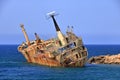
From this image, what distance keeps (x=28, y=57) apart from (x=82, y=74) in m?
23.9

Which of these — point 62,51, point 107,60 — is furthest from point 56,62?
point 107,60

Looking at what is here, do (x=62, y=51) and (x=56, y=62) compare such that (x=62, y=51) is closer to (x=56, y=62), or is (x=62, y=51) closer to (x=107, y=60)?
(x=56, y=62)

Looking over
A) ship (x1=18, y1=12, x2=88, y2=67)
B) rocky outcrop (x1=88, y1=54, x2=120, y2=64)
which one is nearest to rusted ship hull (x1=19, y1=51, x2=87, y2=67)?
ship (x1=18, y1=12, x2=88, y2=67)

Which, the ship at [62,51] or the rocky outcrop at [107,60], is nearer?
the ship at [62,51]

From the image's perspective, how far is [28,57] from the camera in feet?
273

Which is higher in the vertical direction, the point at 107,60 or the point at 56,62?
the point at 56,62

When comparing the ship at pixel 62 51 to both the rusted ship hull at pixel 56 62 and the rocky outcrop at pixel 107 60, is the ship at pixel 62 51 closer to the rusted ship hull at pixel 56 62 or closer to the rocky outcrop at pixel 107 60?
the rusted ship hull at pixel 56 62

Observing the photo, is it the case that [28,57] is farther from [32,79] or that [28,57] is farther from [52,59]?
[32,79]

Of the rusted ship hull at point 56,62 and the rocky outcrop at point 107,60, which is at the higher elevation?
the rusted ship hull at point 56,62

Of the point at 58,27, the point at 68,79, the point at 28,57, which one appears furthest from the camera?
the point at 28,57

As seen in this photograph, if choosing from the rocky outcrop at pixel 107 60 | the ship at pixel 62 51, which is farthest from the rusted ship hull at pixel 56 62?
the rocky outcrop at pixel 107 60

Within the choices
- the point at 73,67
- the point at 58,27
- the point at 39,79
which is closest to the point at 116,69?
the point at 73,67

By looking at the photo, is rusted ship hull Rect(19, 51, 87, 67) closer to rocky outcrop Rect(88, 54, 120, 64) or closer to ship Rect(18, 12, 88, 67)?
ship Rect(18, 12, 88, 67)

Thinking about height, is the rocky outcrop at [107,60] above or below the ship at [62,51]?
below
